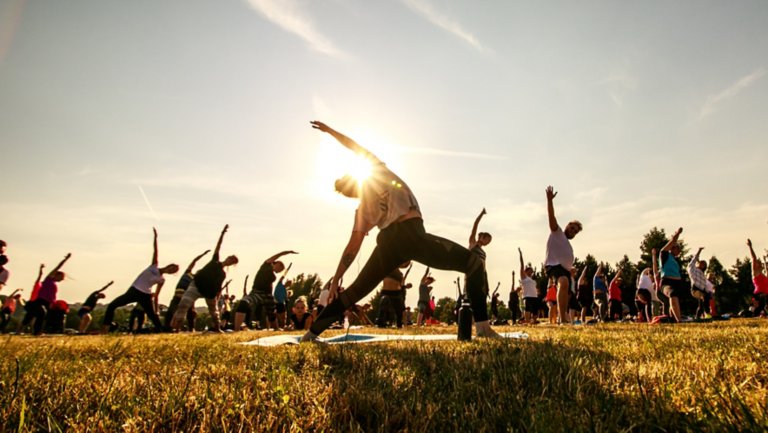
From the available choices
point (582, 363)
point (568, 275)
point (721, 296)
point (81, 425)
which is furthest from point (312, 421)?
point (721, 296)

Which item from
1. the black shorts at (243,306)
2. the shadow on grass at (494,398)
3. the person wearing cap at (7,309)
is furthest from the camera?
the person wearing cap at (7,309)

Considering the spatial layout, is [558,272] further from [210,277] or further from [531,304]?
[210,277]

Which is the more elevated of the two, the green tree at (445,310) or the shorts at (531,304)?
the shorts at (531,304)

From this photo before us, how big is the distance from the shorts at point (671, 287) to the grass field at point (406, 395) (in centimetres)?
836

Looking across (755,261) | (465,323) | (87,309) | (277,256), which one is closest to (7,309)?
(87,309)

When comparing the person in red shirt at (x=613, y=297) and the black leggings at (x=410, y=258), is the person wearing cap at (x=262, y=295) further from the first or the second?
the person in red shirt at (x=613, y=297)

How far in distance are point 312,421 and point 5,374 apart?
1765 millimetres

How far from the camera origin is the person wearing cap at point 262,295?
11625mm

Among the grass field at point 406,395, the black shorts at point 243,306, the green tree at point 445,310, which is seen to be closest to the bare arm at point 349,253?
the grass field at point 406,395

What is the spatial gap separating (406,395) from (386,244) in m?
2.97

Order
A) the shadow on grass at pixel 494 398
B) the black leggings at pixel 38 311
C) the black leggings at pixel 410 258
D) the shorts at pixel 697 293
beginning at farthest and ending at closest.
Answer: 1. the shorts at pixel 697 293
2. the black leggings at pixel 38 311
3. the black leggings at pixel 410 258
4. the shadow on grass at pixel 494 398

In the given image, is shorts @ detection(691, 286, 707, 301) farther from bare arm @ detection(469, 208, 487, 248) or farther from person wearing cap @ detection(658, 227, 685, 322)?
bare arm @ detection(469, 208, 487, 248)

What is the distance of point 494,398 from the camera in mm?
1652

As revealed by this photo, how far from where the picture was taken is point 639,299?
13945mm
